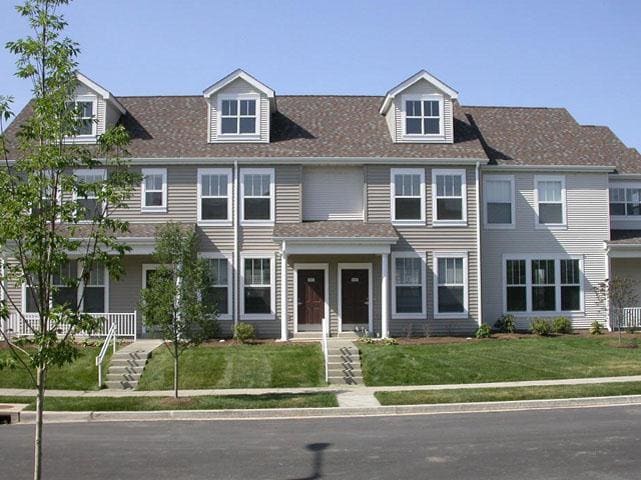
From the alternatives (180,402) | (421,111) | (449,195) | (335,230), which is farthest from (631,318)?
(180,402)

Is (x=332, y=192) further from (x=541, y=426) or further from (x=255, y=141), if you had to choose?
(x=541, y=426)

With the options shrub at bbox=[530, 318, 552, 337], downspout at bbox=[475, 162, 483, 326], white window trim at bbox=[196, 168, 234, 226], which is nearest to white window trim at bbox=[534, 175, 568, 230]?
downspout at bbox=[475, 162, 483, 326]

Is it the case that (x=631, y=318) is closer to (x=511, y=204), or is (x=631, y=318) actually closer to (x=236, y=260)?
(x=511, y=204)

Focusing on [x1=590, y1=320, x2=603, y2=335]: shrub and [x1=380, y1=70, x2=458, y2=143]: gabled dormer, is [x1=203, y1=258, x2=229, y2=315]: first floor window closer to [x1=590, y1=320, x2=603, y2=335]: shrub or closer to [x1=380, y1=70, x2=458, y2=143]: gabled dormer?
[x1=380, y1=70, x2=458, y2=143]: gabled dormer

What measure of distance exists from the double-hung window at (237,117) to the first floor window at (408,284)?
23.1ft

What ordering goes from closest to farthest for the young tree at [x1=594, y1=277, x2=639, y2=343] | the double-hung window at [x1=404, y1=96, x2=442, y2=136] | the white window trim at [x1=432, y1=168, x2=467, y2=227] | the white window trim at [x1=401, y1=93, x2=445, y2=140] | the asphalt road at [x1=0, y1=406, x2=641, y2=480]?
1. the asphalt road at [x1=0, y1=406, x2=641, y2=480]
2. the young tree at [x1=594, y1=277, x2=639, y2=343]
3. the white window trim at [x1=432, y1=168, x2=467, y2=227]
4. the white window trim at [x1=401, y1=93, x2=445, y2=140]
5. the double-hung window at [x1=404, y1=96, x2=442, y2=136]

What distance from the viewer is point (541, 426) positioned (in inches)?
515

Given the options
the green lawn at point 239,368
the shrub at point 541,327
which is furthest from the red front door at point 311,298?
the shrub at point 541,327

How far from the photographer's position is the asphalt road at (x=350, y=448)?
10.0 meters

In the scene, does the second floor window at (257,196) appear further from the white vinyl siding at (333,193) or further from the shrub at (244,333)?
Result: the shrub at (244,333)

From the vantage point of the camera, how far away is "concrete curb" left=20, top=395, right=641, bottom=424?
14.9 m

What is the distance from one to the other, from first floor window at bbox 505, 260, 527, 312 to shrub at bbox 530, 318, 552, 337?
3.58 feet

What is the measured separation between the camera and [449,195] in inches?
998

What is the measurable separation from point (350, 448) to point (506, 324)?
50.9 ft
